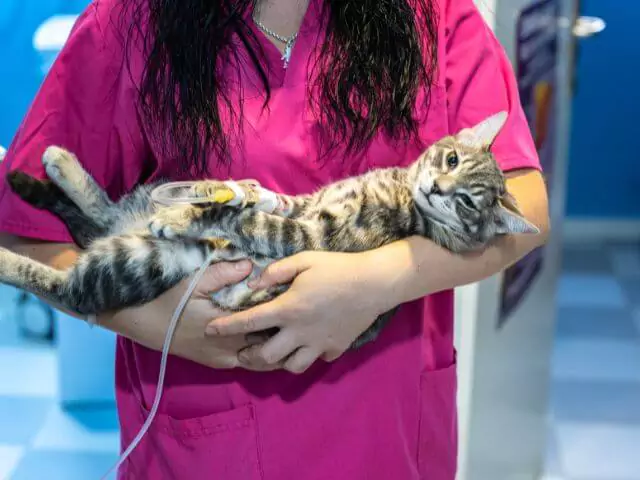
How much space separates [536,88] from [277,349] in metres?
0.95

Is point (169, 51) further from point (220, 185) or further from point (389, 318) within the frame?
point (389, 318)

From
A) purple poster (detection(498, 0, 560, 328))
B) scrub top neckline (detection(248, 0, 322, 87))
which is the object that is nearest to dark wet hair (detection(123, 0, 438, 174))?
scrub top neckline (detection(248, 0, 322, 87))

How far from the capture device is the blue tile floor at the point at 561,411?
2.02 m

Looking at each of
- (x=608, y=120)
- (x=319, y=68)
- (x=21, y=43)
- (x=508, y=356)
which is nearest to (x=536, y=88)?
(x=508, y=356)

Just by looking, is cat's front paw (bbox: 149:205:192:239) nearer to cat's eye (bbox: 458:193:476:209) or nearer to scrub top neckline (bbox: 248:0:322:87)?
scrub top neckline (bbox: 248:0:322:87)

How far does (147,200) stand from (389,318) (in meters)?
0.33

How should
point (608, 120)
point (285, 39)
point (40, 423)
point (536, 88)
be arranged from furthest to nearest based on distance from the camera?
point (608, 120) → point (40, 423) → point (536, 88) → point (285, 39)

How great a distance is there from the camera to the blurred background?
4.94 ft

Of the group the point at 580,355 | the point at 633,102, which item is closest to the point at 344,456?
the point at 580,355

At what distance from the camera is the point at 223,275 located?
914 millimetres

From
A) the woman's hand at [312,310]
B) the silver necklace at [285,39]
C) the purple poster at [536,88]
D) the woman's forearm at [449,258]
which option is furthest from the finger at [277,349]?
the purple poster at [536,88]

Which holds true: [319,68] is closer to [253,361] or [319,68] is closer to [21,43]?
[253,361]

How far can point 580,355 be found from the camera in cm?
289

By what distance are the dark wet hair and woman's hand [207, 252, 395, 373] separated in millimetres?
155
